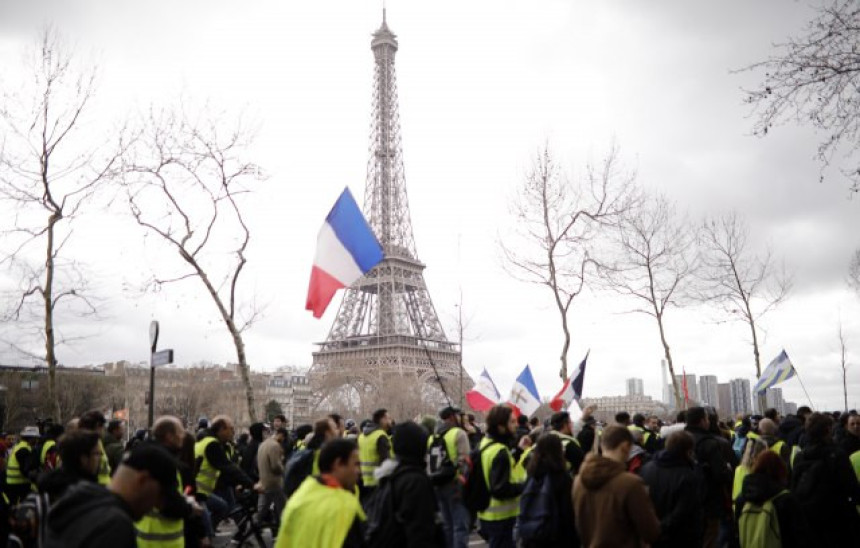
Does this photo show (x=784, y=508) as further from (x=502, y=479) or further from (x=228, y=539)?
(x=228, y=539)

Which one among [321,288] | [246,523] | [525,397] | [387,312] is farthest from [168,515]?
[387,312]

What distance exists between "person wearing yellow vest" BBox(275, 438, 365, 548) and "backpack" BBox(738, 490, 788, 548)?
436 cm

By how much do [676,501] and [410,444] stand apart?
270 cm

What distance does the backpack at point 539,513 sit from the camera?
7.00 meters

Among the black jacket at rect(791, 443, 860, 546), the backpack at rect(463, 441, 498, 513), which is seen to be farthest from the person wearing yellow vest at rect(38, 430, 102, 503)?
the black jacket at rect(791, 443, 860, 546)

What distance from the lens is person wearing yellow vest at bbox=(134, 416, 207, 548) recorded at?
6.45 m

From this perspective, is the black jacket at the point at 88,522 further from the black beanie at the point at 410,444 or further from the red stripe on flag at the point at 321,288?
the red stripe on flag at the point at 321,288

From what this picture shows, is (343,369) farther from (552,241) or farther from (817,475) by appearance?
(817,475)

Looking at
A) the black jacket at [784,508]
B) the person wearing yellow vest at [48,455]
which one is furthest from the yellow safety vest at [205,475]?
the black jacket at [784,508]

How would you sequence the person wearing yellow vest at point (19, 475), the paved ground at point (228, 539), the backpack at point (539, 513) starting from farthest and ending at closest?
1. the paved ground at point (228, 539)
2. the person wearing yellow vest at point (19, 475)
3. the backpack at point (539, 513)

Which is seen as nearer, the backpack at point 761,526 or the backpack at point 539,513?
the backpack at point 539,513

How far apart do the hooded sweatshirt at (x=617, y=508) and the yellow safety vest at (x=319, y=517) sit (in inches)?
72.0

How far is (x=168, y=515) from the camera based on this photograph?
21.7 ft

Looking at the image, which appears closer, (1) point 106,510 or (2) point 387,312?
(1) point 106,510
